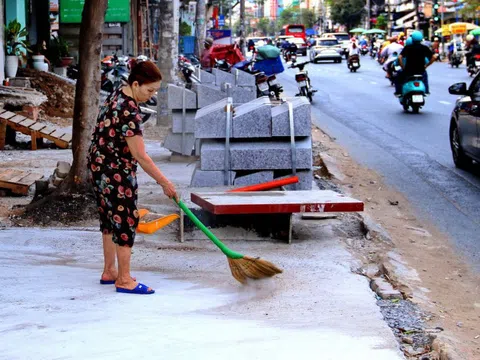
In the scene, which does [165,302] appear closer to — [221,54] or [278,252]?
[278,252]

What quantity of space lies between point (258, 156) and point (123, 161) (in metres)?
3.28

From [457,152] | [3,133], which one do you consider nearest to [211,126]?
[457,152]

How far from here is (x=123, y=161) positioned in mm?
5859

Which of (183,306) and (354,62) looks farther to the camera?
(354,62)

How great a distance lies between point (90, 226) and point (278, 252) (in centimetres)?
176

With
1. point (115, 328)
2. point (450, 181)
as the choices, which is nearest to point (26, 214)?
point (115, 328)

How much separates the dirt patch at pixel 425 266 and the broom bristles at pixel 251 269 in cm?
99

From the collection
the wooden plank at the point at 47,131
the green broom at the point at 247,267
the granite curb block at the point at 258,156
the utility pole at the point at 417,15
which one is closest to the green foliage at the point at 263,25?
the utility pole at the point at 417,15

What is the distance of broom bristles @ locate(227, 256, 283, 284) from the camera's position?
20.1ft

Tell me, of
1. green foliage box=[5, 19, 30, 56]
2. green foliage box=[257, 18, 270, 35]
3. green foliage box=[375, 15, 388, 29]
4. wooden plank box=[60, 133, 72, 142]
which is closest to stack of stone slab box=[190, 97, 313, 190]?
wooden plank box=[60, 133, 72, 142]

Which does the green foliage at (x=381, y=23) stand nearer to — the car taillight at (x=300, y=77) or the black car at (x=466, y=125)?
the car taillight at (x=300, y=77)

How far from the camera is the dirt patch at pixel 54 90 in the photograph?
19969 millimetres

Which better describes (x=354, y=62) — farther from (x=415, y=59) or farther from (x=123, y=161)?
(x=123, y=161)

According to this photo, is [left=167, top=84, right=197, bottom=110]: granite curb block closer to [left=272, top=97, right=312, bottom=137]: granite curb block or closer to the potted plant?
[left=272, top=97, right=312, bottom=137]: granite curb block
